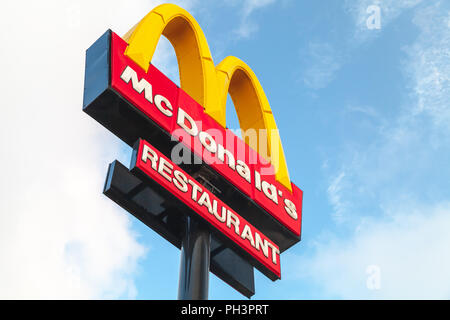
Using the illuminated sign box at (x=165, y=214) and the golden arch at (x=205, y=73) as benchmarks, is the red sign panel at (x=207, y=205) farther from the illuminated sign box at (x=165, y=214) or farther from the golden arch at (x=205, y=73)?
the golden arch at (x=205, y=73)

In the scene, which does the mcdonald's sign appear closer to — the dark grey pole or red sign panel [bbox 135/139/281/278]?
red sign panel [bbox 135/139/281/278]

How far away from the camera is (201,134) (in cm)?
1091

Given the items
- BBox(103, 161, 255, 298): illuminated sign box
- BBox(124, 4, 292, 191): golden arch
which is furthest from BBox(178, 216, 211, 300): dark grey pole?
BBox(124, 4, 292, 191): golden arch

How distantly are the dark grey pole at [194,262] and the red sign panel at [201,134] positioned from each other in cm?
120

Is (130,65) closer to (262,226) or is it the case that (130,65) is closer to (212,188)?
(212,188)

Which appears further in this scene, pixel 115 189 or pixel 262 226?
pixel 262 226

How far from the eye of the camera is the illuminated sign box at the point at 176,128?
32.5 feet

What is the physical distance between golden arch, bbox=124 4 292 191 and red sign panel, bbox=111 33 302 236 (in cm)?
28

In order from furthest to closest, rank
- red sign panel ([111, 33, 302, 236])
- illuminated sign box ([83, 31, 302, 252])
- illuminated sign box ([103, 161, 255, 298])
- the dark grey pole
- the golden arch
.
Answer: the golden arch
red sign panel ([111, 33, 302, 236])
illuminated sign box ([83, 31, 302, 252])
illuminated sign box ([103, 161, 255, 298])
the dark grey pole

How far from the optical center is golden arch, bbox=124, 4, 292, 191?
11139 mm

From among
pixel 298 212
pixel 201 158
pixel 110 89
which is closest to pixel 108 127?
pixel 110 89

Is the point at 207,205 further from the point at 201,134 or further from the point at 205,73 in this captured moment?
the point at 205,73
